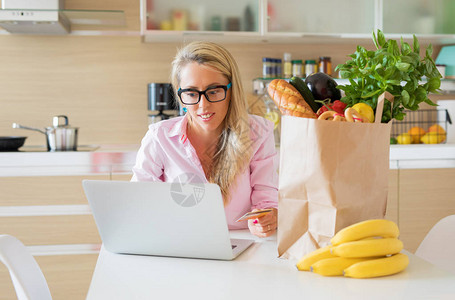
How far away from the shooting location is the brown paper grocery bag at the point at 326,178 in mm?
981

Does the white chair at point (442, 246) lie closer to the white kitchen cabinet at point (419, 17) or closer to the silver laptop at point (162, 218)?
the silver laptop at point (162, 218)

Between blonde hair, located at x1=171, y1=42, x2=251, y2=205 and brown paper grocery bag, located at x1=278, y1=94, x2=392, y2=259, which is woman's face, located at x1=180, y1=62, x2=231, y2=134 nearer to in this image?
blonde hair, located at x1=171, y1=42, x2=251, y2=205

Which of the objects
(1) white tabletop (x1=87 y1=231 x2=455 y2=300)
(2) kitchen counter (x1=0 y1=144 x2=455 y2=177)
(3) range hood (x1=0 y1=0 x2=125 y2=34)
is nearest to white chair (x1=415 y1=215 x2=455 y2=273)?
(1) white tabletop (x1=87 y1=231 x2=455 y2=300)

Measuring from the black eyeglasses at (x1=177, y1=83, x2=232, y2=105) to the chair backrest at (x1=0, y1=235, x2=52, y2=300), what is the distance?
2.22 feet

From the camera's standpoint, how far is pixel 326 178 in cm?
98

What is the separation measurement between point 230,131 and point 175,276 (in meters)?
Answer: 0.82

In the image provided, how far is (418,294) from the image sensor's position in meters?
0.86

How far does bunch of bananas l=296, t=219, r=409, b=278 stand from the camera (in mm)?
938

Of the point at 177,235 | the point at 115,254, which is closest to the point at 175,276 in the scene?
the point at 177,235

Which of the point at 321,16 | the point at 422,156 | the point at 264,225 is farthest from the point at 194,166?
the point at 321,16

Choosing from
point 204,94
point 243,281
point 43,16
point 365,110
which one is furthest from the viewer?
point 43,16

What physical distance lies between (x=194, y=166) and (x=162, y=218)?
68 cm

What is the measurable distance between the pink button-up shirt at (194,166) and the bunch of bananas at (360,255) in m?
0.68

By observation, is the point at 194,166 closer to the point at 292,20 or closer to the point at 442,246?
the point at 442,246
